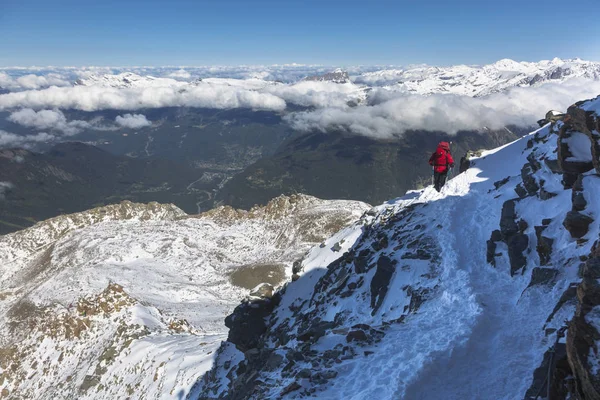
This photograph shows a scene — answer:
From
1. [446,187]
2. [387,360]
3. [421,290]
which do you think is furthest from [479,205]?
[387,360]

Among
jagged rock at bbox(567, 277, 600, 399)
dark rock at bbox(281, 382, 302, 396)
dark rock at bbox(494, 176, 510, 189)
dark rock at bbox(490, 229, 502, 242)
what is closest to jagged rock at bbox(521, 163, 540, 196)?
dark rock at bbox(494, 176, 510, 189)

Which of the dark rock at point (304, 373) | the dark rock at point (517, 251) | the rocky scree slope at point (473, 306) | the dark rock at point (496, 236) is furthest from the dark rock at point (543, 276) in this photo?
the dark rock at point (304, 373)

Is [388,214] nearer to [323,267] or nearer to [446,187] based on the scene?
[446,187]

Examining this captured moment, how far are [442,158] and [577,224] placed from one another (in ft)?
50.7

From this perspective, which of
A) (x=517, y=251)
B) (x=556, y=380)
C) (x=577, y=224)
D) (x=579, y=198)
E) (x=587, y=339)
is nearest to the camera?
(x=587, y=339)

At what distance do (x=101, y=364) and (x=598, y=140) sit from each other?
211ft

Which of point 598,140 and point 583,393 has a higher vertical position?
point 598,140

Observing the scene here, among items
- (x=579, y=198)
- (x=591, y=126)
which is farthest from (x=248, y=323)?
(x=591, y=126)

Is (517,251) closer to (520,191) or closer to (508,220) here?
(508,220)

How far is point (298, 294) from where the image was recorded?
41500 mm

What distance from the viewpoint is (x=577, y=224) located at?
52.1 feet

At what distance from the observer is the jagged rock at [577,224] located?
1561 centimetres

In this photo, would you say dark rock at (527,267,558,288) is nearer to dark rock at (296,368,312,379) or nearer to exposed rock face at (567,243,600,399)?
exposed rock face at (567,243,600,399)

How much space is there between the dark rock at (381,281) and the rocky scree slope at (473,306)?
0.36 ft
